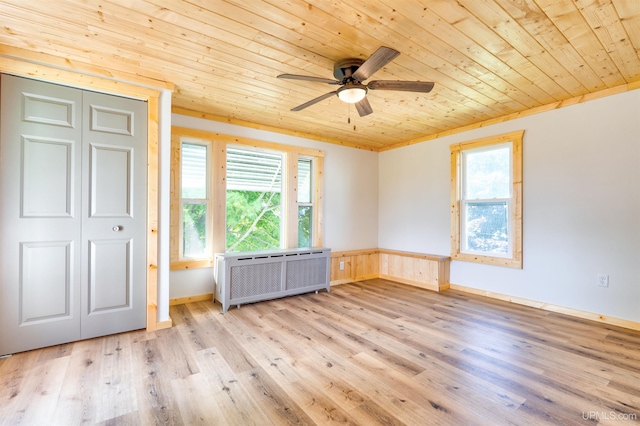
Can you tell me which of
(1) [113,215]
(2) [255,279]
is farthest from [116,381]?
(2) [255,279]

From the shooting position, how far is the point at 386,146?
5.59 meters

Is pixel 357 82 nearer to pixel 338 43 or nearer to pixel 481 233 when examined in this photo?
pixel 338 43

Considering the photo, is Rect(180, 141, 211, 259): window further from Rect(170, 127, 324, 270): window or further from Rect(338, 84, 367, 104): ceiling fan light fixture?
Rect(338, 84, 367, 104): ceiling fan light fixture

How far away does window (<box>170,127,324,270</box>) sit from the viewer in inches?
151

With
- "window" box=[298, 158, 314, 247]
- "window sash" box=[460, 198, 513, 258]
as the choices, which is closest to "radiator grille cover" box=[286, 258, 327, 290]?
Result: "window" box=[298, 158, 314, 247]

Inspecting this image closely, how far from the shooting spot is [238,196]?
4266 mm

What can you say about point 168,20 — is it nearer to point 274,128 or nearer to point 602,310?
point 274,128

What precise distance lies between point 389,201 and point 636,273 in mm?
3293

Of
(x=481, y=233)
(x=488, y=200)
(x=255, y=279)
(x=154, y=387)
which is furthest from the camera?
(x=481, y=233)

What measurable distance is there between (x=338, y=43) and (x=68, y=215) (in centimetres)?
268

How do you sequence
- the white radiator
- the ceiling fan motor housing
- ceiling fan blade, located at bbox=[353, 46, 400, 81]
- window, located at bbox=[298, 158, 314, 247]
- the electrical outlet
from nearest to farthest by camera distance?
ceiling fan blade, located at bbox=[353, 46, 400, 81], the ceiling fan motor housing, the electrical outlet, the white radiator, window, located at bbox=[298, 158, 314, 247]

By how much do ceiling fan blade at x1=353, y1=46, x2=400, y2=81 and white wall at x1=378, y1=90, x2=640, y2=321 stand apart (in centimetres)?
277

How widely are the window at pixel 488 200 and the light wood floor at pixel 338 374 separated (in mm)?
1025

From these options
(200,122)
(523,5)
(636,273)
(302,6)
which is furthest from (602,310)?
(200,122)
